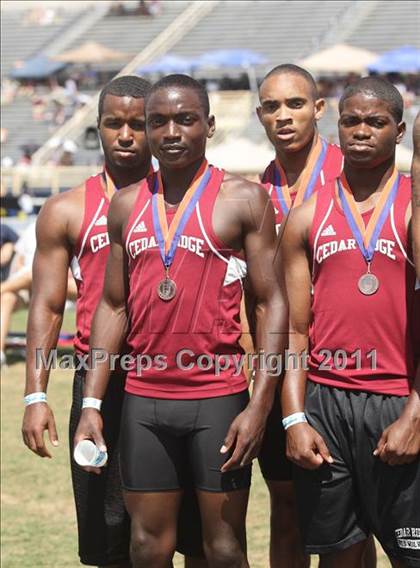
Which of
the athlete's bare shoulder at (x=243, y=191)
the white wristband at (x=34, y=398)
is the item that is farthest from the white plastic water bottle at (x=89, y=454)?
the athlete's bare shoulder at (x=243, y=191)

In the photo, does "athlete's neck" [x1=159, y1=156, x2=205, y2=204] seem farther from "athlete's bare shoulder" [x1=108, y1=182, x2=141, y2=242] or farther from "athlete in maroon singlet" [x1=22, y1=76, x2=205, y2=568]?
"athlete in maroon singlet" [x1=22, y1=76, x2=205, y2=568]

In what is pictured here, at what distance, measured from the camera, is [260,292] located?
4.68 m

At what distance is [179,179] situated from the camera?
4773mm

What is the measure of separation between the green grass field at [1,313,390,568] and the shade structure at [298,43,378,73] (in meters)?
21.4

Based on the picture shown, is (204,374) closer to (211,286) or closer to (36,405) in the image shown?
(211,286)

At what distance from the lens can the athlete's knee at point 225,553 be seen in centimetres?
459

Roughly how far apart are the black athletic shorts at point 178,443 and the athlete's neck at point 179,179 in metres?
0.82

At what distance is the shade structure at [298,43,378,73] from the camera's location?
101 ft

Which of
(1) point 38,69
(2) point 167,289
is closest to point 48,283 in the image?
(2) point 167,289

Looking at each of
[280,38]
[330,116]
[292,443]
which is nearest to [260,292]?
[292,443]

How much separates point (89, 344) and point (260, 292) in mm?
803

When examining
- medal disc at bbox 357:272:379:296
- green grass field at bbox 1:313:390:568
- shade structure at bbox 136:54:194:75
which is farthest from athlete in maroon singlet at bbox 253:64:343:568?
shade structure at bbox 136:54:194:75

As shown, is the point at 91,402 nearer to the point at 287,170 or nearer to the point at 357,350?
the point at 357,350

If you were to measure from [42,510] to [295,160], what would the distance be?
11.5ft
